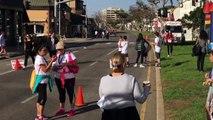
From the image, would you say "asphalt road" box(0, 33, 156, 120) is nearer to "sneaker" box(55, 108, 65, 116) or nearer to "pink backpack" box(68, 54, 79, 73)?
"sneaker" box(55, 108, 65, 116)

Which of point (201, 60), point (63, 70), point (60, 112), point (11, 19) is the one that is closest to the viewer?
point (63, 70)

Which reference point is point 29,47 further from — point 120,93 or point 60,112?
point 120,93

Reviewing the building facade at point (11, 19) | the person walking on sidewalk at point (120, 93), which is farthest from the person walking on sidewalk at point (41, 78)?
the building facade at point (11, 19)

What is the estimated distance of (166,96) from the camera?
12.6 metres

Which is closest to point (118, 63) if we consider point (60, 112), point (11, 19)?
point (60, 112)

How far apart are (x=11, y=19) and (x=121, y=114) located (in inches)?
1822

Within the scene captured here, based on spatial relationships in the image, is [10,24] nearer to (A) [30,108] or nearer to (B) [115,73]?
(A) [30,108]

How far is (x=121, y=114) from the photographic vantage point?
587 cm

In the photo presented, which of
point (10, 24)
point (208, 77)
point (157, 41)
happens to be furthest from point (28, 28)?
point (208, 77)

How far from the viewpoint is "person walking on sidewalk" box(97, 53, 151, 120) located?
19.1 feet

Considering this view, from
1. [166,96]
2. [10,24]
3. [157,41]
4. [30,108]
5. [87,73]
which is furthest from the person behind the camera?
[10,24]

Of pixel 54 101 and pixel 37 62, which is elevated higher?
pixel 37 62

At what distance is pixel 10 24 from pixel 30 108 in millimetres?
39789

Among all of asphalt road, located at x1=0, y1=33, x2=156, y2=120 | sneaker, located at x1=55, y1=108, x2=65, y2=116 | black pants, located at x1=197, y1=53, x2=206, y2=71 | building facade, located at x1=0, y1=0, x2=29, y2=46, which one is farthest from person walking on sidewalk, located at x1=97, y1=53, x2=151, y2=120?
building facade, located at x1=0, y1=0, x2=29, y2=46
